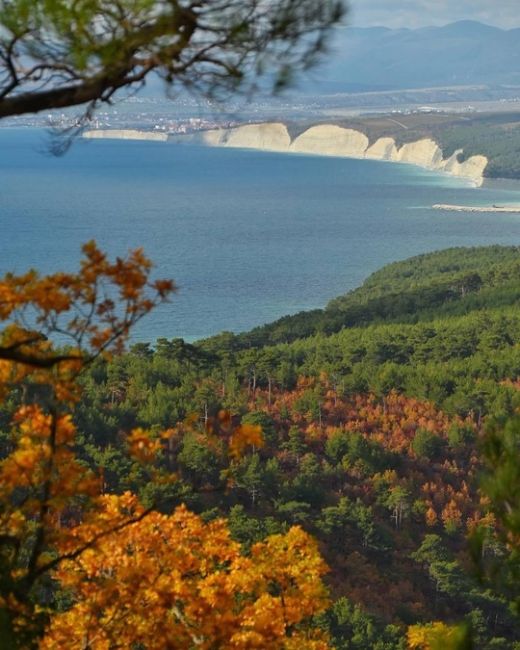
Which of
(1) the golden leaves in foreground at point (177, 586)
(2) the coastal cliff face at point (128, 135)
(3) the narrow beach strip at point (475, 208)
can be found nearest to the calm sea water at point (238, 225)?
(3) the narrow beach strip at point (475, 208)

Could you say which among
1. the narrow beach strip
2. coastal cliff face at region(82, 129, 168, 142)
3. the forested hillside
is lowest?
coastal cliff face at region(82, 129, 168, 142)

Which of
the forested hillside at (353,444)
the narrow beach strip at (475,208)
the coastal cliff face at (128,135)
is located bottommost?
the coastal cliff face at (128,135)

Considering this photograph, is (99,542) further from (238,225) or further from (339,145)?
(339,145)

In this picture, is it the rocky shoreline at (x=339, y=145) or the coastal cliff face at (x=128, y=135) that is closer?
the rocky shoreline at (x=339, y=145)

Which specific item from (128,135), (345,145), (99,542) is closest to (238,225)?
(99,542)

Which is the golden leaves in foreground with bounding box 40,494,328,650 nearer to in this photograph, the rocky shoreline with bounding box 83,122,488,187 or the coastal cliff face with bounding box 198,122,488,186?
the rocky shoreline with bounding box 83,122,488,187

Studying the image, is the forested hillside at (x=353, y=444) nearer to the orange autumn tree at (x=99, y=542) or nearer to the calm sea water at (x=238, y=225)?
the orange autumn tree at (x=99, y=542)

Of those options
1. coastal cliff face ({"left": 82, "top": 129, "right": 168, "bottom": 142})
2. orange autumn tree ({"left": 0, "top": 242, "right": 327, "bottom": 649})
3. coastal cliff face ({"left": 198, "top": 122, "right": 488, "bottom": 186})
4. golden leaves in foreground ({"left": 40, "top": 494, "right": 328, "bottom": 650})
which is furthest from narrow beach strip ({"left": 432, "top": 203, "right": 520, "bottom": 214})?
coastal cliff face ({"left": 82, "top": 129, "right": 168, "bottom": 142})
